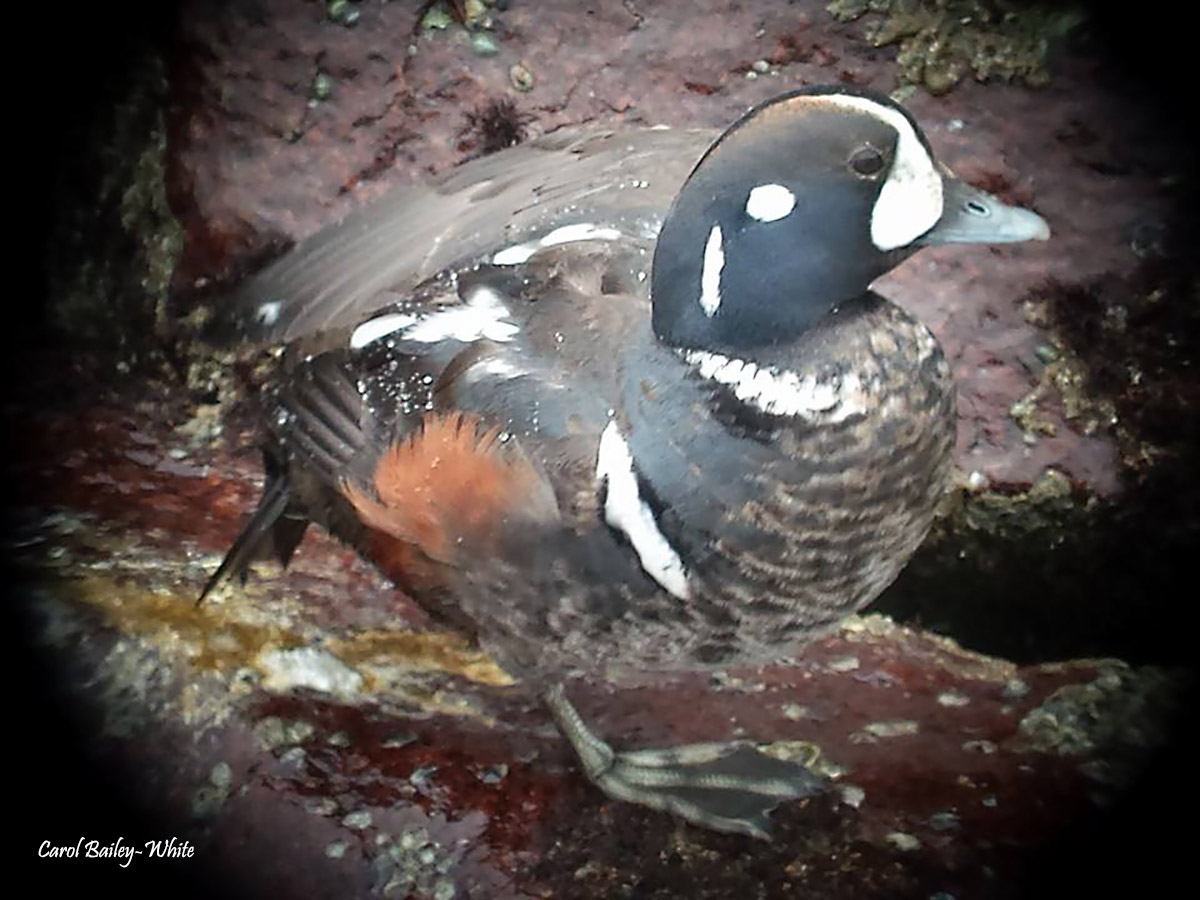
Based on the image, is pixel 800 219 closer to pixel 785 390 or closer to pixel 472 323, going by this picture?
pixel 785 390

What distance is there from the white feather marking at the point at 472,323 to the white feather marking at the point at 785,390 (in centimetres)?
23

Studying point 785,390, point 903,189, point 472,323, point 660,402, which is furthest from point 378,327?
point 903,189

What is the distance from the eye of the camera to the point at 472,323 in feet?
4.56

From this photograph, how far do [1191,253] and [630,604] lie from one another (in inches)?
37.2

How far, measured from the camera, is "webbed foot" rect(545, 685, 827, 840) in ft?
4.84

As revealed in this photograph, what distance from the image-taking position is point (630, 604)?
1.31 metres

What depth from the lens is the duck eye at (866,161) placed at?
1184 mm

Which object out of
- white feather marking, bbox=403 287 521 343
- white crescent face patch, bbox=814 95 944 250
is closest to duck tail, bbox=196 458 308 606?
white feather marking, bbox=403 287 521 343

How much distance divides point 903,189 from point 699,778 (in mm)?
728

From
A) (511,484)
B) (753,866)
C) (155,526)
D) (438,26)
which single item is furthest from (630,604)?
(438,26)

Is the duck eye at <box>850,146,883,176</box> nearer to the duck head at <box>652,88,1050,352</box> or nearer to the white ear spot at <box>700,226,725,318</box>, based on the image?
the duck head at <box>652,88,1050,352</box>

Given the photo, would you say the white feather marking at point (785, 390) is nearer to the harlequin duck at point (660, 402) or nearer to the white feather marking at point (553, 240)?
A: the harlequin duck at point (660, 402)

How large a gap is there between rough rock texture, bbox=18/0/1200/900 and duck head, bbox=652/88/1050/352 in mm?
570

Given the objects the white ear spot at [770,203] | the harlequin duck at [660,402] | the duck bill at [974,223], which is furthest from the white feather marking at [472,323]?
the duck bill at [974,223]
